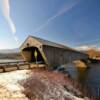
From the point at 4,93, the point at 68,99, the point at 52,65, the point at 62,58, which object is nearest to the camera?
the point at 4,93

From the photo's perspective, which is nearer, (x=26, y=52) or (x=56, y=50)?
(x=56, y=50)

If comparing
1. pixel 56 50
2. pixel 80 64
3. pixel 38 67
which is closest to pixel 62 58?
pixel 56 50

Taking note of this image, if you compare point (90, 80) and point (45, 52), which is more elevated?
point (45, 52)

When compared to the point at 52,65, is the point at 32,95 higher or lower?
lower

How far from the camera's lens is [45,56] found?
20.2 m

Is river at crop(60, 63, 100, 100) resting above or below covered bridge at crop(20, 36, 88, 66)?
below

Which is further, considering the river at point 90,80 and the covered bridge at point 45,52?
the covered bridge at point 45,52

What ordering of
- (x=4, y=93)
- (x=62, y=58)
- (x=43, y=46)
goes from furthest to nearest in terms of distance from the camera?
1. (x=62, y=58)
2. (x=43, y=46)
3. (x=4, y=93)

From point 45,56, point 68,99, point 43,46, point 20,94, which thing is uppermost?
point 43,46

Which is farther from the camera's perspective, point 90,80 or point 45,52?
point 90,80

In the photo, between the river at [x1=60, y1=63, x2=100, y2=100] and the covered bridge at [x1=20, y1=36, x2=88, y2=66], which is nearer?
the river at [x1=60, y1=63, x2=100, y2=100]

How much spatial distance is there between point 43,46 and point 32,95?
10883 mm

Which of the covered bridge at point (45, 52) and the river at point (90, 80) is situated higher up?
the covered bridge at point (45, 52)

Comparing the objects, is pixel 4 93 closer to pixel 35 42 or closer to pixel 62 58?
pixel 35 42
